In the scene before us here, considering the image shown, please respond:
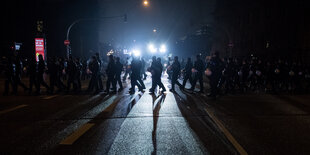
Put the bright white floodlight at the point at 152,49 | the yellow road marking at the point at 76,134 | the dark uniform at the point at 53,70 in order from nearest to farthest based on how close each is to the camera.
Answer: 1. the yellow road marking at the point at 76,134
2. the dark uniform at the point at 53,70
3. the bright white floodlight at the point at 152,49

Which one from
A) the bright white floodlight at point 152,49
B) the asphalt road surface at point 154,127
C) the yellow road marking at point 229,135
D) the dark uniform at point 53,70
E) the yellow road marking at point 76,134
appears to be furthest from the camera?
the bright white floodlight at point 152,49

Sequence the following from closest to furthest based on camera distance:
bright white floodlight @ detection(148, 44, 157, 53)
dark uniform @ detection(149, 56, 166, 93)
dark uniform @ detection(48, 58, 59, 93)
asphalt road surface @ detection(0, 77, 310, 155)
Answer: asphalt road surface @ detection(0, 77, 310, 155) → dark uniform @ detection(48, 58, 59, 93) → dark uniform @ detection(149, 56, 166, 93) → bright white floodlight @ detection(148, 44, 157, 53)

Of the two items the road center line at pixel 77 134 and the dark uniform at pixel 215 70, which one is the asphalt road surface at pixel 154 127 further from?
the dark uniform at pixel 215 70

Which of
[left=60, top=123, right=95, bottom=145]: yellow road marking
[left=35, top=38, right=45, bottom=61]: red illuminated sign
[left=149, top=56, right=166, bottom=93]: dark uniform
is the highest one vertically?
[left=35, top=38, right=45, bottom=61]: red illuminated sign

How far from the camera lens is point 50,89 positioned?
12.3m

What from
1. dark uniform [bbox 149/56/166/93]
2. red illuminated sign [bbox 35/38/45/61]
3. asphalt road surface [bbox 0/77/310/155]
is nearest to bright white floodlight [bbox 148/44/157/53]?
red illuminated sign [bbox 35/38/45/61]

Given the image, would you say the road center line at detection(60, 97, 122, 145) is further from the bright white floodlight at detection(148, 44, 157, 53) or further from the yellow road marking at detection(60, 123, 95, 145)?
the bright white floodlight at detection(148, 44, 157, 53)

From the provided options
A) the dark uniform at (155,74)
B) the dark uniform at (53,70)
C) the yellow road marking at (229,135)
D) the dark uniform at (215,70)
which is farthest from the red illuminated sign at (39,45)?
the yellow road marking at (229,135)

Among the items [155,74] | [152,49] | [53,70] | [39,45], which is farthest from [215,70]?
[152,49]

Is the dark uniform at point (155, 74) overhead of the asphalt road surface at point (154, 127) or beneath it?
overhead

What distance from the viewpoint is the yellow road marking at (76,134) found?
516 centimetres

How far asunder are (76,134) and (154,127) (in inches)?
66.7

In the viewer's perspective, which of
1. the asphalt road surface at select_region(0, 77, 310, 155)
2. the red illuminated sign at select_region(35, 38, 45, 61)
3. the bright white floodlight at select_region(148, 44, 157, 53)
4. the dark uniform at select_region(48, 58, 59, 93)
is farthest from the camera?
the bright white floodlight at select_region(148, 44, 157, 53)

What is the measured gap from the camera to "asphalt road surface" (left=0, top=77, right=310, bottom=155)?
191 inches
